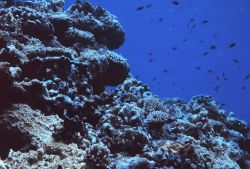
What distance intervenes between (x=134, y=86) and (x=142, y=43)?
8347 centimetres

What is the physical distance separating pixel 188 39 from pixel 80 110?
69.9 m

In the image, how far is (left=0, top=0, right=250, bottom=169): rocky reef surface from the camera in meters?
5.19

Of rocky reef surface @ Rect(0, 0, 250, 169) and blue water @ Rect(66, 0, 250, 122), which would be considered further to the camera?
blue water @ Rect(66, 0, 250, 122)

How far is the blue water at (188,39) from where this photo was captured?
49969 millimetres

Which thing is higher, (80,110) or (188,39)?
(188,39)

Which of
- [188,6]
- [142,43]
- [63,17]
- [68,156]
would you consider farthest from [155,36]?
[68,156]

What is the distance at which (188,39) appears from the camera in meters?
74.2

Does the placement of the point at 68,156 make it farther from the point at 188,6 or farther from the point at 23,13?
the point at 188,6

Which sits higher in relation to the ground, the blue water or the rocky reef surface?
the blue water

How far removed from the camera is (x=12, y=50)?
22.8ft

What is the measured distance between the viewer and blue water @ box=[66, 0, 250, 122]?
50.0m

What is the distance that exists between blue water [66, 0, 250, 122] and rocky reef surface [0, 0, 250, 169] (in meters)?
13.2

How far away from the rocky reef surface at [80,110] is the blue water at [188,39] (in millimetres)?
13177

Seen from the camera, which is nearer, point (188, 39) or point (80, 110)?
point (80, 110)
